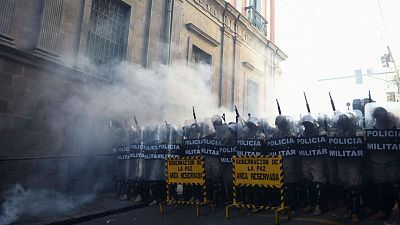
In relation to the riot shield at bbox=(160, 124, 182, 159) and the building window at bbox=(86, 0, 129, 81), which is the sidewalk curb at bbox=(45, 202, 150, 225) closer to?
the riot shield at bbox=(160, 124, 182, 159)

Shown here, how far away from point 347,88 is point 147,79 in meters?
28.6

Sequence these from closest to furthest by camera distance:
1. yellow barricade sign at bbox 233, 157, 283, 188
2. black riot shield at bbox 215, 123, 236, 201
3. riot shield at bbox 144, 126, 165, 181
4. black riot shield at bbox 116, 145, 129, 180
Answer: yellow barricade sign at bbox 233, 157, 283, 188
black riot shield at bbox 215, 123, 236, 201
riot shield at bbox 144, 126, 165, 181
black riot shield at bbox 116, 145, 129, 180

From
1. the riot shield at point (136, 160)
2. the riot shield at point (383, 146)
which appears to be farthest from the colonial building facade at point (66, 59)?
the riot shield at point (383, 146)

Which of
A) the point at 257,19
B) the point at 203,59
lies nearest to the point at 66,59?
the point at 203,59

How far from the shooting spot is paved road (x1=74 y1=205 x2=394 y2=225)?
6242 mm

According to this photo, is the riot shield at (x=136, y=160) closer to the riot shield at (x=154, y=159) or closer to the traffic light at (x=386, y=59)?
the riot shield at (x=154, y=159)

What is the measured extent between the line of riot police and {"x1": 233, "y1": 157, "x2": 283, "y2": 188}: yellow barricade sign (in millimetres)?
599

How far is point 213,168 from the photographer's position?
811 cm

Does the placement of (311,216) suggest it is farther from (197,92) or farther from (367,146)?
(197,92)

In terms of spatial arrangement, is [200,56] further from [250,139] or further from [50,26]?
[250,139]

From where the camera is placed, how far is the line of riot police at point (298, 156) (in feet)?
20.2

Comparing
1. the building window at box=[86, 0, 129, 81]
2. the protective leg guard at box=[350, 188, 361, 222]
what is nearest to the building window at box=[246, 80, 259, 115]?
the building window at box=[86, 0, 129, 81]

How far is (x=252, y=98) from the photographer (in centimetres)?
2100

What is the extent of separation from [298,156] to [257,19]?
1667 centimetres
